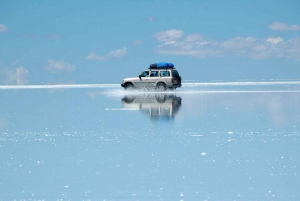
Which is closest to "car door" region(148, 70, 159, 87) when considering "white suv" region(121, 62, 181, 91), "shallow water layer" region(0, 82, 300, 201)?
"white suv" region(121, 62, 181, 91)

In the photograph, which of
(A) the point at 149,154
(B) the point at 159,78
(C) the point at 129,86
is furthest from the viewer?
(C) the point at 129,86

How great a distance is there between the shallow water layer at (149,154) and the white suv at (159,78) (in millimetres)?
20369

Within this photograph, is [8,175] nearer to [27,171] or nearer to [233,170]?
[27,171]

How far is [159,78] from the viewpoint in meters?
42.2

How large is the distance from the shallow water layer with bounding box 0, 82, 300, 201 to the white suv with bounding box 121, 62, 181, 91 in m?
20.4

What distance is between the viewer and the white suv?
42125mm

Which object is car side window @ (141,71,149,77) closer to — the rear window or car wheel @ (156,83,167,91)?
car wheel @ (156,83,167,91)

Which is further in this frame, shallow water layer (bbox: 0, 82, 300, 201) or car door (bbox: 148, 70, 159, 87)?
car door (bbox: 148, 70, 159, 87)

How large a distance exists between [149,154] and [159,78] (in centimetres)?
3001

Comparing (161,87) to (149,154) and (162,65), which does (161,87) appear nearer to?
(162,65)

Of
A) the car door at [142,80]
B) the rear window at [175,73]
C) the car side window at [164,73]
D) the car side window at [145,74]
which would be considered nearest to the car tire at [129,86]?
the car door at [142,80]

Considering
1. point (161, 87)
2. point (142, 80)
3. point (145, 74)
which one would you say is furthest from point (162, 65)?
point (142, 80)

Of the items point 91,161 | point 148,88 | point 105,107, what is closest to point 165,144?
point 91,161

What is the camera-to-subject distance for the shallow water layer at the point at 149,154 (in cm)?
919
